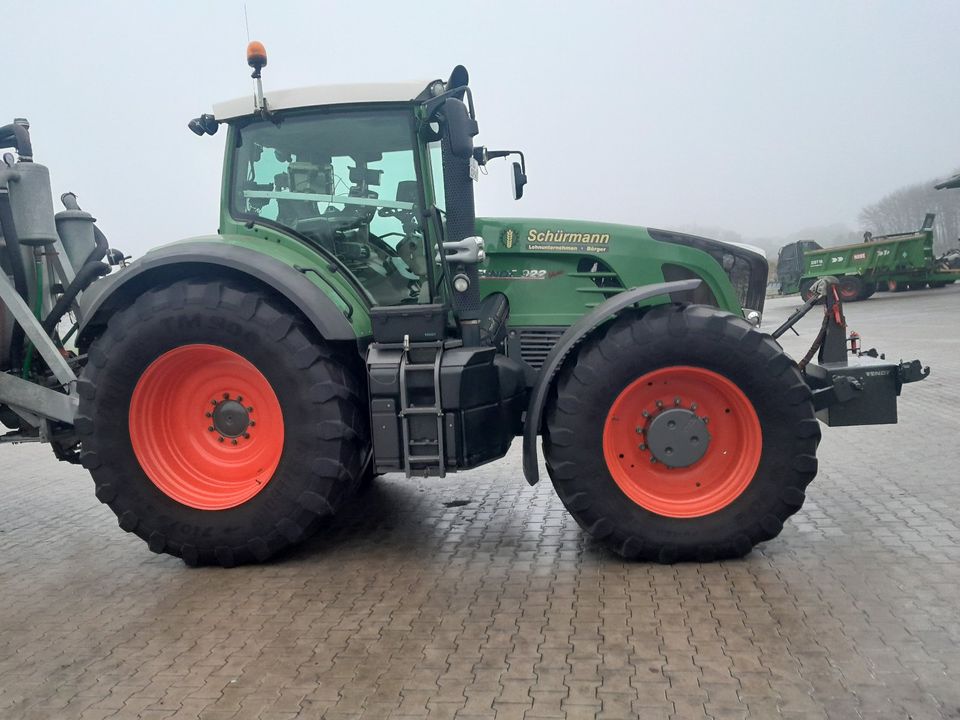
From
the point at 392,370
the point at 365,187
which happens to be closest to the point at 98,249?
the point at 365,187

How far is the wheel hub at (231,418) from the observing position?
462cm

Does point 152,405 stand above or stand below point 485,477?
above

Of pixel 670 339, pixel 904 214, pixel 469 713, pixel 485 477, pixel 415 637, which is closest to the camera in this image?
pixel 469 713

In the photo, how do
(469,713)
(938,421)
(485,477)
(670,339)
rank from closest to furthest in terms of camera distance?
1. (469,713)
2. (670,339)
3. (485,477)
4. (938,421)

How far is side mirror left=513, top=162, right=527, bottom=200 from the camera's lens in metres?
5.38

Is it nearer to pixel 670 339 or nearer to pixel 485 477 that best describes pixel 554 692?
pixel 670 339

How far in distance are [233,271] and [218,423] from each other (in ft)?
2.82

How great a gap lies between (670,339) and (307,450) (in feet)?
6.48

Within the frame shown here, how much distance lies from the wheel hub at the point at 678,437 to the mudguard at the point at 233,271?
1678mm

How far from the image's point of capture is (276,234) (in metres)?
4.77

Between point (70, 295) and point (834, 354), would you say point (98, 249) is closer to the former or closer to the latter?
point (70, 295)

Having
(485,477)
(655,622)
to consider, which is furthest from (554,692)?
(485,477)

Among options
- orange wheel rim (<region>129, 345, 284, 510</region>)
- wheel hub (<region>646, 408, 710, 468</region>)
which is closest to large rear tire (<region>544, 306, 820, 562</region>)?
wheel hub (<region>646, 408, 710, 468</region>)

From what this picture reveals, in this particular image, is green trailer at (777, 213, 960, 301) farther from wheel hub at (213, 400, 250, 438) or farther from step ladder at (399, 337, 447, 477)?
wheel hub at (213, 400, 250, 438)
